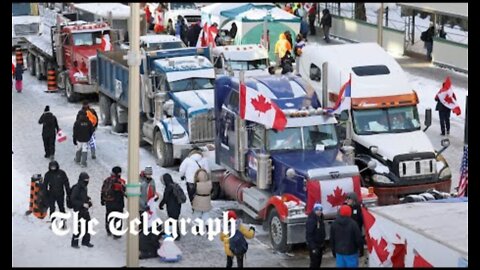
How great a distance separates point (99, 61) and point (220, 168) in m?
8.13

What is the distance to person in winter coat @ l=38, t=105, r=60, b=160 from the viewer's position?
2628cm

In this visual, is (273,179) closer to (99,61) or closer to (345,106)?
(345,106)

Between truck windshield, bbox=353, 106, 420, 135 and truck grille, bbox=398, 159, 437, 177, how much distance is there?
1.37 metres

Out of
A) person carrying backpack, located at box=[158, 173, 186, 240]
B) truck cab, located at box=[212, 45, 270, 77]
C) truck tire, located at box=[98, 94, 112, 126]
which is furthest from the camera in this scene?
truck cab, located at box=[212, 45, 270, 77]

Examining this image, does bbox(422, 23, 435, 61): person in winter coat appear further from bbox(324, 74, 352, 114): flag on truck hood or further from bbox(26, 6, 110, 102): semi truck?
bbox(324, 74, 352, 114): flag on truck hood

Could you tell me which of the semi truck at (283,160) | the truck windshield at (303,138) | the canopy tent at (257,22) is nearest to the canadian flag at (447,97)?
the semi truck at (283,160)

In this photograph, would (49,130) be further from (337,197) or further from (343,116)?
(337,197)

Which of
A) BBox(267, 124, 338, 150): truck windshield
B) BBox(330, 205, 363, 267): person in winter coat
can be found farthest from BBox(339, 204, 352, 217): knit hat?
BBox(267, 124, 338, 150): truck windshield

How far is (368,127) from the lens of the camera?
24.0 m

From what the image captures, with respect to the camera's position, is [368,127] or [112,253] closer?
[112,253]

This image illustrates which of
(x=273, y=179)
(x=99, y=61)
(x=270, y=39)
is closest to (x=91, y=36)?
(x=99, y=61)

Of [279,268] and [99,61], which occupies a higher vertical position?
[99,61]

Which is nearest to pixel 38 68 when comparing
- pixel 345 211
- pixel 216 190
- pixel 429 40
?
pixel 429 40

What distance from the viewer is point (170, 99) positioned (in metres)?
26.8
